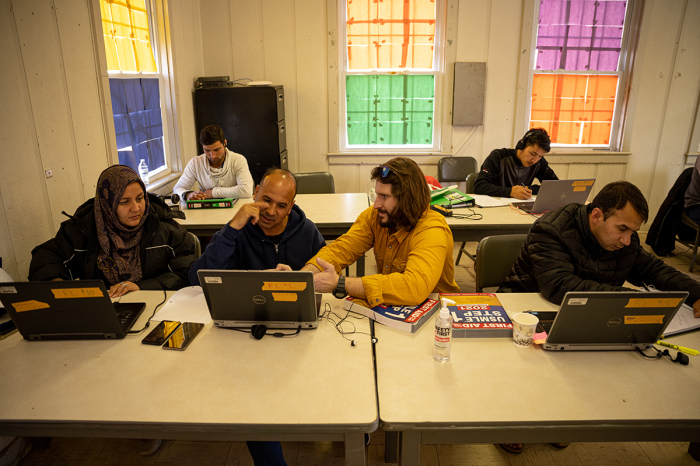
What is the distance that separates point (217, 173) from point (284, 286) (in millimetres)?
2549

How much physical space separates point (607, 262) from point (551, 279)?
30 cm

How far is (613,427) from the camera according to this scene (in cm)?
121

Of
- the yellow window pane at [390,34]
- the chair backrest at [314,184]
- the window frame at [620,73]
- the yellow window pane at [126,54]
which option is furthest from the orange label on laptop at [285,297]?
the window frame at [620,73]

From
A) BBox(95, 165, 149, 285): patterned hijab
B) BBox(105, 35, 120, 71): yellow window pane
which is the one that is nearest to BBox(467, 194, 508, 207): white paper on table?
BBox(95, 165, 149, 285): patterned hijab

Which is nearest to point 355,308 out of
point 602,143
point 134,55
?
point 134,55

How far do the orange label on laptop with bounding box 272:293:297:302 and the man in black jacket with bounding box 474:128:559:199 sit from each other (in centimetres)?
261

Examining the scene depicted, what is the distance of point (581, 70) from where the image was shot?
5000mm

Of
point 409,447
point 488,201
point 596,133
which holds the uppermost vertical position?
point 596,133

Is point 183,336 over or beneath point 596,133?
beneath

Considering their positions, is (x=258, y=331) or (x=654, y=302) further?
(x=258, y=331)

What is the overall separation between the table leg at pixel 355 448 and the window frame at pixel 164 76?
10.9 feet

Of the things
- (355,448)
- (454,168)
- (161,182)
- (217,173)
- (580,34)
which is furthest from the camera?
(580,34)

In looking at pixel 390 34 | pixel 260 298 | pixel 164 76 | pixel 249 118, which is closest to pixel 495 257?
pixel 260 298

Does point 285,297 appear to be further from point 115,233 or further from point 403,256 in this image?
point 115,233
